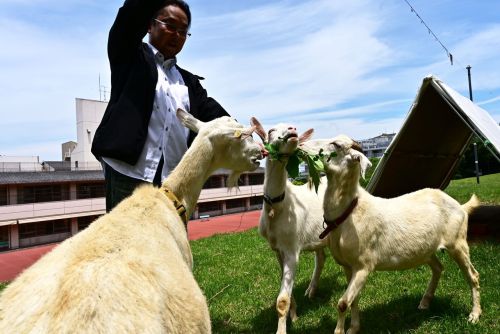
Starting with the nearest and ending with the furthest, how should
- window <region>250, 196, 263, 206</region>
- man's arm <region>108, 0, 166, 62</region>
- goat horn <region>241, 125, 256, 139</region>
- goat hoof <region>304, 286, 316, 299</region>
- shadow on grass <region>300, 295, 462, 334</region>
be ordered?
1. man's arm <region>108, 0, 166, 62</region>
2. goat horn <region>241, 125, 256, 139</region>
3. shadow on grass <region>300, 295, 462, 334</region>
4. goat hoof <region>304, 286, 316, 299</region>
5. window <region>250, 196, 263, 206</region>

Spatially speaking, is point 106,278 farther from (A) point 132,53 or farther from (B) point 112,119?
(A) point 132,53

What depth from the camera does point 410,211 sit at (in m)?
5.02

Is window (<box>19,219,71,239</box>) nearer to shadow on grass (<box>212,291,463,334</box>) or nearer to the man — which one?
shadow on grass (<box>212,291,463,334</box>)

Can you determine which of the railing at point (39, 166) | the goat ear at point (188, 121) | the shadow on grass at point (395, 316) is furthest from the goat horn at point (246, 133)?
the railing at point (39, 166)

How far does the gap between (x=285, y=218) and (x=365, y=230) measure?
103 cm

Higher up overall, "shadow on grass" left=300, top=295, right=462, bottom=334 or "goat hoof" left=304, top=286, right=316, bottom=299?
"shadow on grass" left=300, top=295, right=462, bottom=334

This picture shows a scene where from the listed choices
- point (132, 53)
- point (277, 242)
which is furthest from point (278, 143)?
point (132, 53)

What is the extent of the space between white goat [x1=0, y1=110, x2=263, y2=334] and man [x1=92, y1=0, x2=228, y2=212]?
0.75 meters

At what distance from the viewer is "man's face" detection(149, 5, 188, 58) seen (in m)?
3.61

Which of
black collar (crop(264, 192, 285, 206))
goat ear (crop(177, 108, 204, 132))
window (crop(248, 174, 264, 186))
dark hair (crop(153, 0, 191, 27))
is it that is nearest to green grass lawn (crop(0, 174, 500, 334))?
black collar (crop(264, 192, 285, 206))

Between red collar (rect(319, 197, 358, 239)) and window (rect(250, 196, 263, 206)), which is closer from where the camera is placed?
red collar (rect(319, 197, 358, 239))

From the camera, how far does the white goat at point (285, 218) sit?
4562 mm

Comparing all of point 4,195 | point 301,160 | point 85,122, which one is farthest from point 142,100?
point 85,122

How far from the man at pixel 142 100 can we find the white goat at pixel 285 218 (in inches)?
44.3
